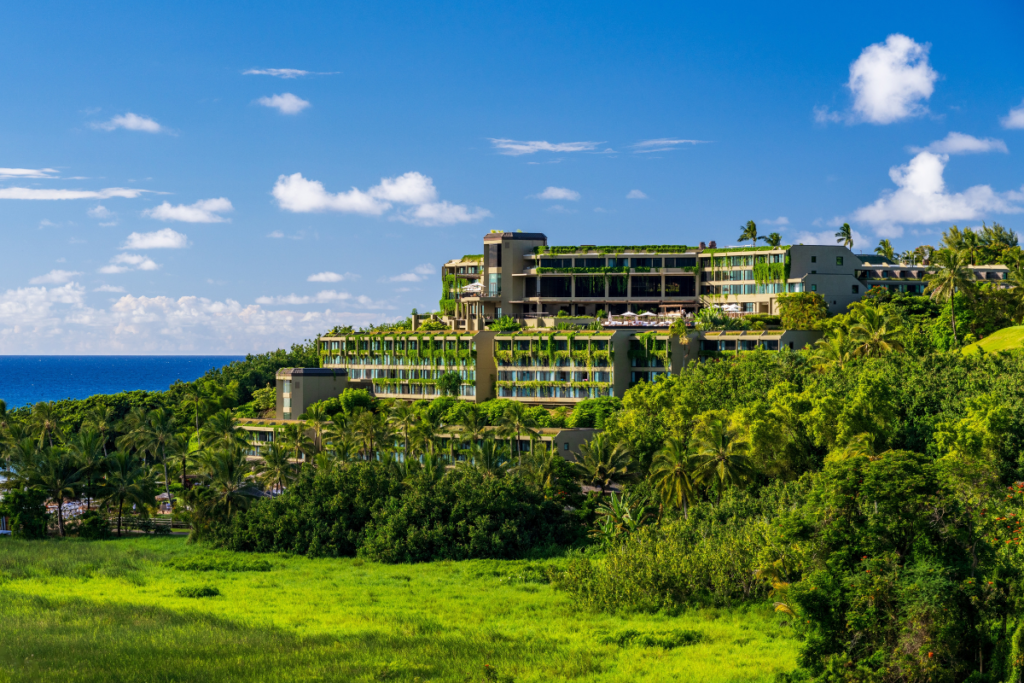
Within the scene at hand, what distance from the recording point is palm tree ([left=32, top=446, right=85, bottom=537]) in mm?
94125

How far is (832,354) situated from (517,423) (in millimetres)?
32981

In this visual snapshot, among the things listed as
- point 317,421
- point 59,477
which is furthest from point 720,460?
point 59,477

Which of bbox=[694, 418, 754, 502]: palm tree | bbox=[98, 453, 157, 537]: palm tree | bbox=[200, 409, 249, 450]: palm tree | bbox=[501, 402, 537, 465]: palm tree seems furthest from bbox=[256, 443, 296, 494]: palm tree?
bbox=[694, 418, 754, 502]: palm tree

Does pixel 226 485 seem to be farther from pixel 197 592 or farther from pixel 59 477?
pixel 197 592

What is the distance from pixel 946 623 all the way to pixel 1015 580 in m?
3.92

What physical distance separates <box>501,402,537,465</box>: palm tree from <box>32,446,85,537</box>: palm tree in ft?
141

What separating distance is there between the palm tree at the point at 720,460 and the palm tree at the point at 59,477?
199 ft

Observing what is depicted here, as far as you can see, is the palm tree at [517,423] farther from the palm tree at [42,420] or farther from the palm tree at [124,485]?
the palm tree at [42,420]

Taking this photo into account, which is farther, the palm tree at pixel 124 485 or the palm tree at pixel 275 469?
the palm tree at pixel 275 469

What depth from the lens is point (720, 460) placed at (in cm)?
7356

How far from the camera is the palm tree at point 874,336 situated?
304 feet

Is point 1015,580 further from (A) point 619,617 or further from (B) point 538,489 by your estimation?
(B) point 538,489

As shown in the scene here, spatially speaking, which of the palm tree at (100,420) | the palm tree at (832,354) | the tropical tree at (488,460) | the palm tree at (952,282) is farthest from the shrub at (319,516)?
the palm tree at (952,282)

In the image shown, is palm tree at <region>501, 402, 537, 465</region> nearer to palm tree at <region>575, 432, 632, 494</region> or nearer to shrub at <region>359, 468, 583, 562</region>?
palm tree at <region>575, 432, 632, 494</region>
